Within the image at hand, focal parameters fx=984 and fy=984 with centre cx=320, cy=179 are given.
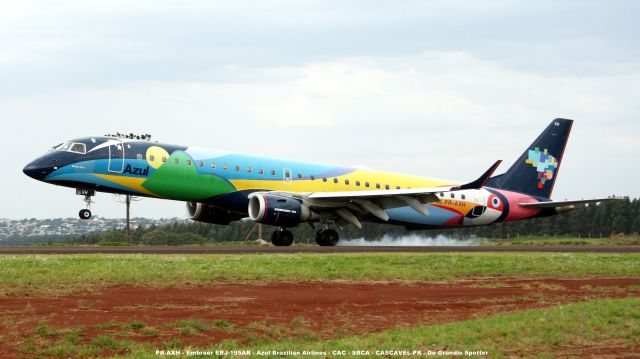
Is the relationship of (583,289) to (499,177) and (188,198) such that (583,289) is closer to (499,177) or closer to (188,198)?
(188,198)

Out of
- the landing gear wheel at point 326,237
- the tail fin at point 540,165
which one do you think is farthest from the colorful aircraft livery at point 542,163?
the landing gear wheel at point 326,237

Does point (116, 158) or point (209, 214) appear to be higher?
point (116, 158)

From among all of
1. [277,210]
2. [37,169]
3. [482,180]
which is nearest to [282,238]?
[277,210]

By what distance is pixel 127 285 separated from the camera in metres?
23.7

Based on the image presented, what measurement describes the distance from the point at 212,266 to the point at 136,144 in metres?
14.5

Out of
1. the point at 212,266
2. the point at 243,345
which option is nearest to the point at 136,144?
the point at 212,266

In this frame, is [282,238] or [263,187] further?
[282,238]

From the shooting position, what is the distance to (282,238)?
4444cm

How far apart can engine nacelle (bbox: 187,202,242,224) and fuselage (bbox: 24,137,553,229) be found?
604 mm

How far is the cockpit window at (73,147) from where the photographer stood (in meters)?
40.5

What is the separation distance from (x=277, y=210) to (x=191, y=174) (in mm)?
3937

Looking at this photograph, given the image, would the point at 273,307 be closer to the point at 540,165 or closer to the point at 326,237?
the point at 326,237

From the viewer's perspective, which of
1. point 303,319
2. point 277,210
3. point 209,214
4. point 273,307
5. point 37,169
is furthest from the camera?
point 209,214

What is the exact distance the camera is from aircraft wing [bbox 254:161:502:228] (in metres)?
42.7
